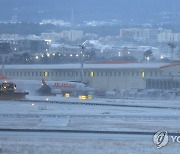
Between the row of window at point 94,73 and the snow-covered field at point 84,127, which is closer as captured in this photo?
the snow-covered field at point 84,127

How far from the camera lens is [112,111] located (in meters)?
33.4

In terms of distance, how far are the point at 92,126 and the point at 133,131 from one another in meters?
2.15

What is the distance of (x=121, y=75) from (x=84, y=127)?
48.0m

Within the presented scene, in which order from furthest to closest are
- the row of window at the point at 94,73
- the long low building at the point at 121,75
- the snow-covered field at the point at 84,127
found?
the row of window at the point at 94,73 < the long low building at the point at 121,75 < the snow-covered field at the point at 84,127

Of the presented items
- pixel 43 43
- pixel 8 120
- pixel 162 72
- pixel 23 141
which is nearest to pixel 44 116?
pixel 8 120

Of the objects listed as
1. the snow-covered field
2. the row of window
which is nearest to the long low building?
the row of window

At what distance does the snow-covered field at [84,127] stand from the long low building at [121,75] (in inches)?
1286

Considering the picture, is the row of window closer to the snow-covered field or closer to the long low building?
the long low building

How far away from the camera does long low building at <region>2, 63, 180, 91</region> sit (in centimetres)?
6875

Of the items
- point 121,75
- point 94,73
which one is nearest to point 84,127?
point 121,75

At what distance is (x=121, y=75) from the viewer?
72.0 meters

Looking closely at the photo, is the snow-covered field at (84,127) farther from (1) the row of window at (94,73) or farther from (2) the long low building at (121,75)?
(1) the row of window at (94,73)

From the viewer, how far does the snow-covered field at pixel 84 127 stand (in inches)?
714

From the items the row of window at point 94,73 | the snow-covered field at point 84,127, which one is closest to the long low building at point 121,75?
the row of window at point 94,73
